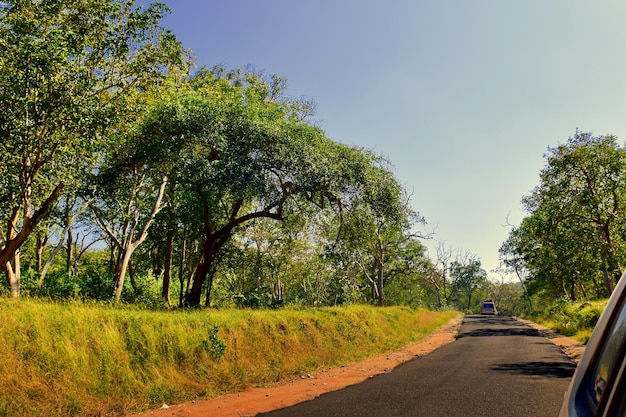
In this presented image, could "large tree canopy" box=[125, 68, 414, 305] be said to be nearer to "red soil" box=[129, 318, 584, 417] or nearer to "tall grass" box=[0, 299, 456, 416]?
"tall grass" box=[0, 299, 456, 416]

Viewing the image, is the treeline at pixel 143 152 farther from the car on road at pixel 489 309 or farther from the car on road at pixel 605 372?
the car on road at pixel 489 309

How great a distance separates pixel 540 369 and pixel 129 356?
Answer: 10076 mm

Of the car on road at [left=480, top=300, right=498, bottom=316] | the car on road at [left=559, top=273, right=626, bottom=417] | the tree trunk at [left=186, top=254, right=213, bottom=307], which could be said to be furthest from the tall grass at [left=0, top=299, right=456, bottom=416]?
the car on road at [left=480, top=300, right=498, bottom=316]

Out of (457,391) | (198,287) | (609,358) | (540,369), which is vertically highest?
(609,358)

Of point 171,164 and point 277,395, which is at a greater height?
point 171,164

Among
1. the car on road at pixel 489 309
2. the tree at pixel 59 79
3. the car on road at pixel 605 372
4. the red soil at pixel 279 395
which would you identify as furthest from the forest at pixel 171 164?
the car on road at pixel 489 309

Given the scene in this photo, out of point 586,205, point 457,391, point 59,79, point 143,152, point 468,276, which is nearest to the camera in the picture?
point 457,391

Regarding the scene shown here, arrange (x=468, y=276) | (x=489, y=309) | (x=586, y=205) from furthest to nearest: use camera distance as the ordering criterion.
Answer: (x=468, y=276) → (x=489, y=309) → (x=586, y=205)

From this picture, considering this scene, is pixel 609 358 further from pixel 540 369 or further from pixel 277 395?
pixel 540 369

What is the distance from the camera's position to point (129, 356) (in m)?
8.55

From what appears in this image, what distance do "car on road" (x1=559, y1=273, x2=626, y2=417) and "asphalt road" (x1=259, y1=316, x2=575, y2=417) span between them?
17.2 feet

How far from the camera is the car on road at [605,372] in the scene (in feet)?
4.03

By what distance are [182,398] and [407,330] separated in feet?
56.9

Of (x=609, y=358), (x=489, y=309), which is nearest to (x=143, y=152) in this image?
(x=609, y=358)
